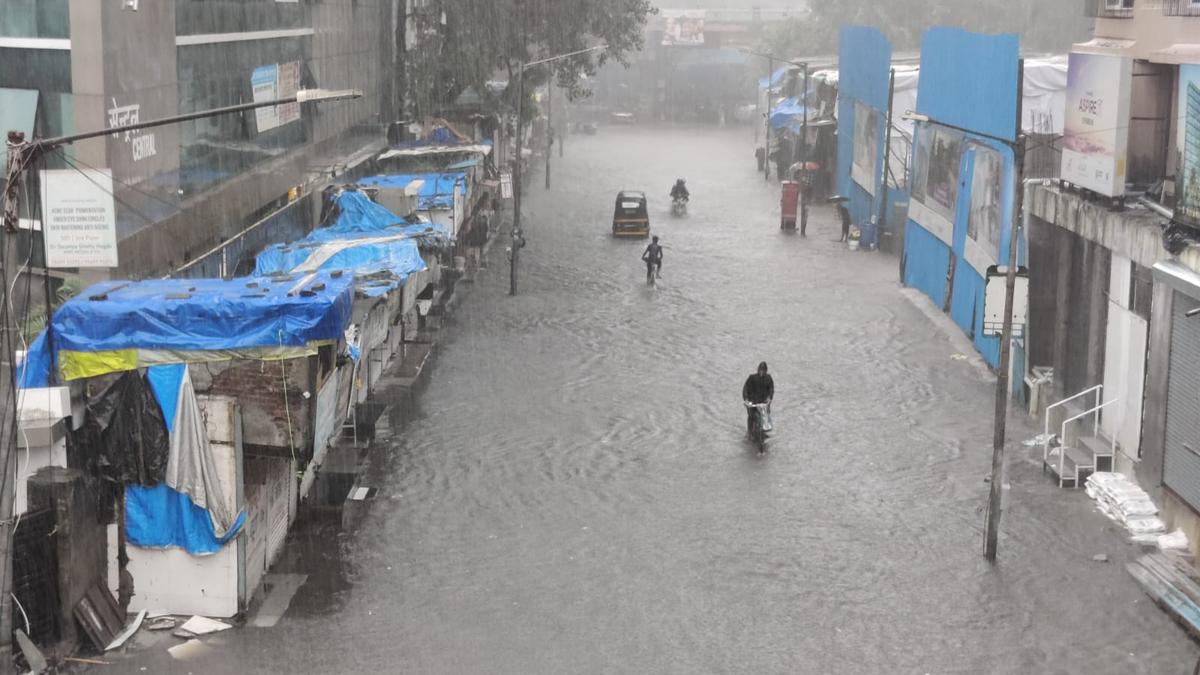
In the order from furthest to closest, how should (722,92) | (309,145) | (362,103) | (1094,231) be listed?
1. (722,92)
2. (362,103)
3. (309,145)
4. (1094,231)

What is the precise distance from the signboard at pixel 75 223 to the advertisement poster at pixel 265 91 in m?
15.9

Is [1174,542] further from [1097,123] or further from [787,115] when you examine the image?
[787,115]

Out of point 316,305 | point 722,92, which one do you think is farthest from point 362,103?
point 722,92

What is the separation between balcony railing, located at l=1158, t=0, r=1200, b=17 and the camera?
20.9 m

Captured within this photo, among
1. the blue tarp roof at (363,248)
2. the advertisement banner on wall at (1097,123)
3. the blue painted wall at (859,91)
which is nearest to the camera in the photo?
the blue tarp roof at (363,248)

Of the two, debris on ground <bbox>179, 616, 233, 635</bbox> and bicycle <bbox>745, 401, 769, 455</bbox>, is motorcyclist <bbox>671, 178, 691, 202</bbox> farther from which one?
debris on ground <bbox>179, 616, 233, 635</bbox>

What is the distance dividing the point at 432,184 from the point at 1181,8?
1789 cm

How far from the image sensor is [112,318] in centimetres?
1509

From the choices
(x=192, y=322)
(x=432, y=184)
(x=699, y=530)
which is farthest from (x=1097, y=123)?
(x=432, y=184)

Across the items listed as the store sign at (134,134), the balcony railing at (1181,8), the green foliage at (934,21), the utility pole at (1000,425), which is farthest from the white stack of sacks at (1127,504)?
the green foliage at (934,21)

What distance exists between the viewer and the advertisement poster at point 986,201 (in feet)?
93.4

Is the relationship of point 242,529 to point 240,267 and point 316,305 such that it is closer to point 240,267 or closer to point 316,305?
point 316,305

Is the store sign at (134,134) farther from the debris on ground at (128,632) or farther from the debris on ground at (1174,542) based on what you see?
the debris on ground at (1174,542)

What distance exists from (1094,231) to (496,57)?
92.1ft
